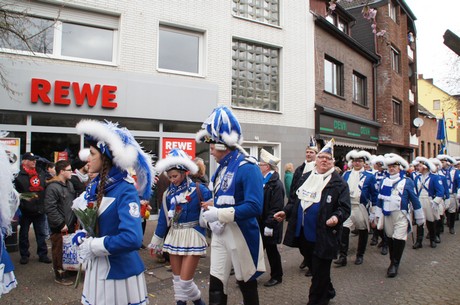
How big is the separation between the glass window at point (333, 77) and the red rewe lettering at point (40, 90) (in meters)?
11.6

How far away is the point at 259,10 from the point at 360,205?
31.2 ft

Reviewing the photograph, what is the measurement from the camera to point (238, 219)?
340 centimetres

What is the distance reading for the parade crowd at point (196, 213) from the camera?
9.09 feet

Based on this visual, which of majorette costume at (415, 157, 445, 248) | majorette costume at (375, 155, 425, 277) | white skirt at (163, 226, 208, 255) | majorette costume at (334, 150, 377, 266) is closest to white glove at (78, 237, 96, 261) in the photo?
white skirt at (163, 226, 208, 255)

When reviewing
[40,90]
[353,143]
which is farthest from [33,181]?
[353,143]

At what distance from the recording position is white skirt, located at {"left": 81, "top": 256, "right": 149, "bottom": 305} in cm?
274

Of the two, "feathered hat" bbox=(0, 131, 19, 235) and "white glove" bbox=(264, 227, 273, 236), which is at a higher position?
"feathered hat" bbox=(0, 131, 19, 235)

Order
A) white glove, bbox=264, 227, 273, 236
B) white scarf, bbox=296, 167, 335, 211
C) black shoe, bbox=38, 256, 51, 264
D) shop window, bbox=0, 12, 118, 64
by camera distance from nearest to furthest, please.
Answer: white scarf, bbox=296, 167, 335, 211, white glove, bbox=264, 227, 273, 236, black shoe, bbox=38, 256, 51, 264, shop window, bbox=0, 12, 118, 64

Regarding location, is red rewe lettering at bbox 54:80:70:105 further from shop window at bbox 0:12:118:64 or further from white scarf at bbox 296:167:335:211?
white scarf at bbox 296:167:335:211

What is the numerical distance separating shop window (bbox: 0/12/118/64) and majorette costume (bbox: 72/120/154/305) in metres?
8.39

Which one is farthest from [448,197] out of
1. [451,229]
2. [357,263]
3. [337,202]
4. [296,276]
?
[337,202]

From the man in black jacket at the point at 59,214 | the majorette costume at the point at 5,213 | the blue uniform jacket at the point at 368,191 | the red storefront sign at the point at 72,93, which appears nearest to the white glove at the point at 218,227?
the majorette costume at the point at 5,213

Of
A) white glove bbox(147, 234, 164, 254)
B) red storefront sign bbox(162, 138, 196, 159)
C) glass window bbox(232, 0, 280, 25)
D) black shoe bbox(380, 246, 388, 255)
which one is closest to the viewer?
white glove bbox(147, 234, 164, 254)

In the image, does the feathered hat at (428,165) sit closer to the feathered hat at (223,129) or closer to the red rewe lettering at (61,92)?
the feathered hat at (223,129)
